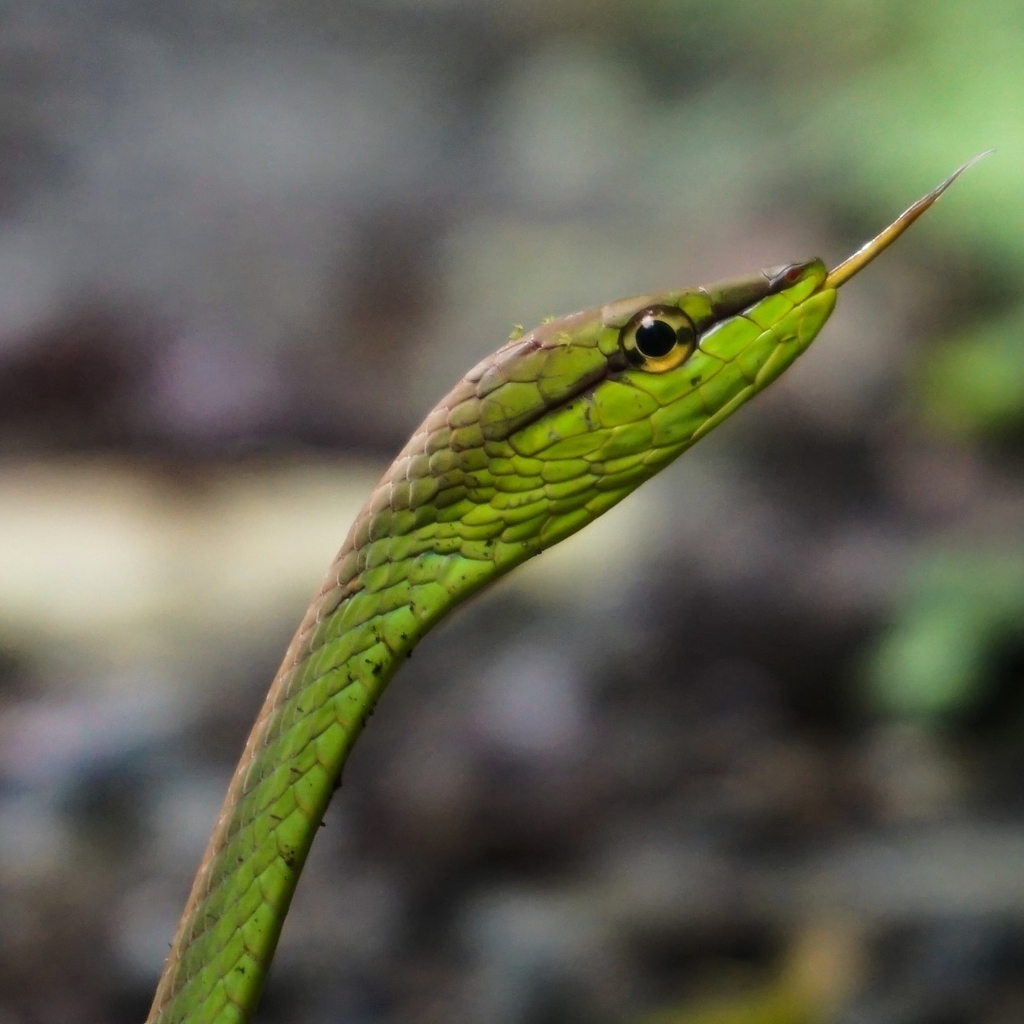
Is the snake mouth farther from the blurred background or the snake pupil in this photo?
the blurred background

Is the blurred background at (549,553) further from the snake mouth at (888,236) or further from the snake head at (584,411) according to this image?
the snake mouth at (888,236)

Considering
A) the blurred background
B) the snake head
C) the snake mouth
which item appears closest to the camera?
the snake mouth

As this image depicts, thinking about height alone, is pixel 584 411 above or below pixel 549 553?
below

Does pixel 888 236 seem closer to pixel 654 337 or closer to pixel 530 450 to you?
pixel 654 337

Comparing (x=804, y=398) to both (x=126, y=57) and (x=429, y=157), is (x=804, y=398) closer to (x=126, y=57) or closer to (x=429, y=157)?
(x=429, y=157)

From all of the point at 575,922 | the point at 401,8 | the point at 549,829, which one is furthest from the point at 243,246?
the point at 575,922

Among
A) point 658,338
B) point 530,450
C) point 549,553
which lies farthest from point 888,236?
point 549,553

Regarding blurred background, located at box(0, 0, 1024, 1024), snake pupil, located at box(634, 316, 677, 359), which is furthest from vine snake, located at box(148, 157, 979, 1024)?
blurred background, located at box(0, 0, 1024, 1024)
